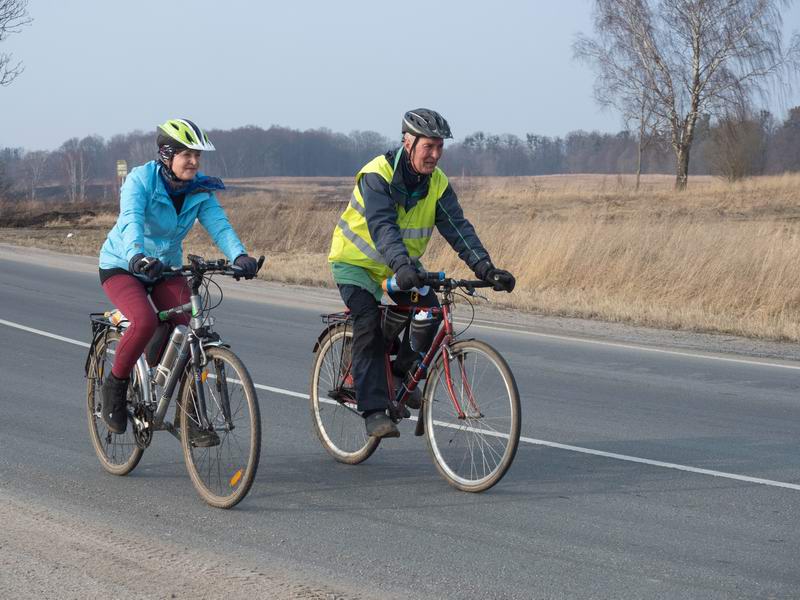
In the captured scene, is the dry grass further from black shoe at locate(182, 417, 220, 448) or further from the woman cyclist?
black shoe at locate(182, 417, 220, 448)

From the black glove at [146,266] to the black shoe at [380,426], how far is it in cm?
148

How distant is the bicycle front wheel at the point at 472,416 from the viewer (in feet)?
19.0

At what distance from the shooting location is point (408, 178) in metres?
6.08

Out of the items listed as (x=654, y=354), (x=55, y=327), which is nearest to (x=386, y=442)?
(x=654, y=354)

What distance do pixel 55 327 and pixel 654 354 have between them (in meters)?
6.87

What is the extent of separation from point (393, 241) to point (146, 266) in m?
1.29

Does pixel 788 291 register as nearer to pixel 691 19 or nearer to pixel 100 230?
pixel 100 230

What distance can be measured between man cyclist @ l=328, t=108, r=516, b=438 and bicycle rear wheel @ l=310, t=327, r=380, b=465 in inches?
15.9

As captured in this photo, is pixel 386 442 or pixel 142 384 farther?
pixel 386 442

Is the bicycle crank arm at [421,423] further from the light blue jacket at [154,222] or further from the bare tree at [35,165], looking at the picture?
the bare tree at [35,165]

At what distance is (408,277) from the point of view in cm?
569

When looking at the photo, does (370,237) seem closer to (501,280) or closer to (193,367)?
(501,280)

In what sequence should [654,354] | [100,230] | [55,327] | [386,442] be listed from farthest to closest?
1. [100,230]
2. [55,327]
3. [654,354]
4. [386,442]

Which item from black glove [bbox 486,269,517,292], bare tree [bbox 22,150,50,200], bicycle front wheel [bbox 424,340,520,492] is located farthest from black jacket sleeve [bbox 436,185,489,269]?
bare tree [bbox 22,150,50,200]
